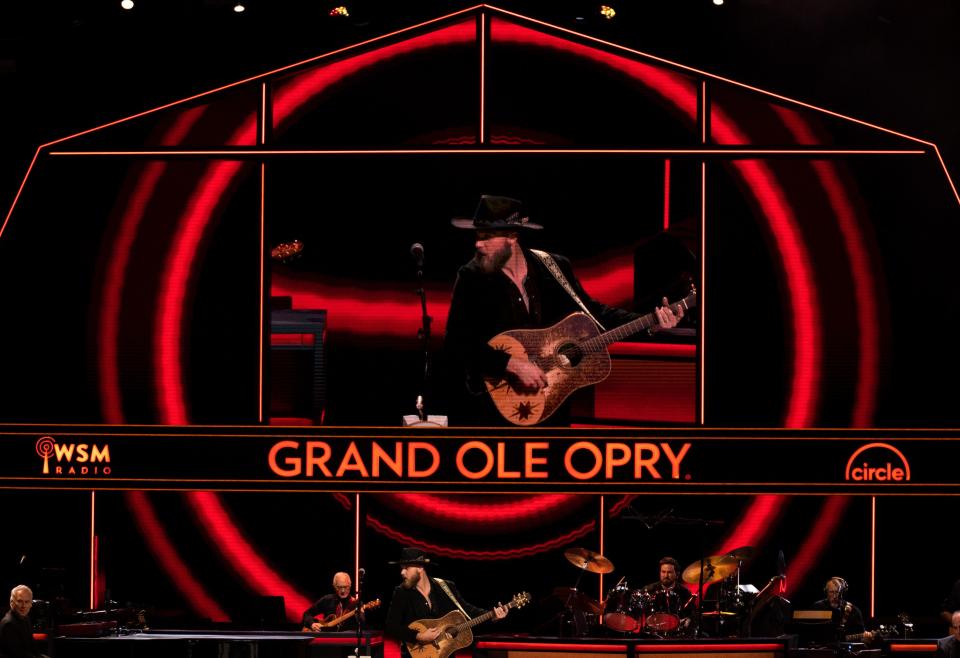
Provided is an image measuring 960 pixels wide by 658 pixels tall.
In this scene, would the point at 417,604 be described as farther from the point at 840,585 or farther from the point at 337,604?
the point at 840,585

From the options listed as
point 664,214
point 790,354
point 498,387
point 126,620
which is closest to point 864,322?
point 790,354

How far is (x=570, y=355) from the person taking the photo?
17984 millimetres

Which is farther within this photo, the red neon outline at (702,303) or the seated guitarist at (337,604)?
the red neon outline at (702,303)

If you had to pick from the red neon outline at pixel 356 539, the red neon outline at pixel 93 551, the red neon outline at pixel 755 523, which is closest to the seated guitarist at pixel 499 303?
the red neon outline at pixel 356 539

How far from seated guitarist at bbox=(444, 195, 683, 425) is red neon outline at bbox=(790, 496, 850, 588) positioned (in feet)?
8.72

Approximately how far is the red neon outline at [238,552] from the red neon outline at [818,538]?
4689 mm

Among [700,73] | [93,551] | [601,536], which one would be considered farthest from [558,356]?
[93,551]

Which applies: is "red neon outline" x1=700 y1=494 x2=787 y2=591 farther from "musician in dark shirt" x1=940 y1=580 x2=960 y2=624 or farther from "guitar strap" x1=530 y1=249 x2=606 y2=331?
"guitar strap" x1=530 y1=249 x2=606 y2=331

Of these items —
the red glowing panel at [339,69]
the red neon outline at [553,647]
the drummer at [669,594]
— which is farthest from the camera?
the red glowing panel at [339,69]

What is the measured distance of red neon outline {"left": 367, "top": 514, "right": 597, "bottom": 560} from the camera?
18250 millimetres

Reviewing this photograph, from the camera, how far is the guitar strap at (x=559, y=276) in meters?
18.0

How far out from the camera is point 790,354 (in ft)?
59.1

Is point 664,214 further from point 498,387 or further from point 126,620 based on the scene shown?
point 126,620

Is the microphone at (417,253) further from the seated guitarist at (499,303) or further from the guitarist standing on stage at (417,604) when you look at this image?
the guitarist standing on stage at (417,604)
